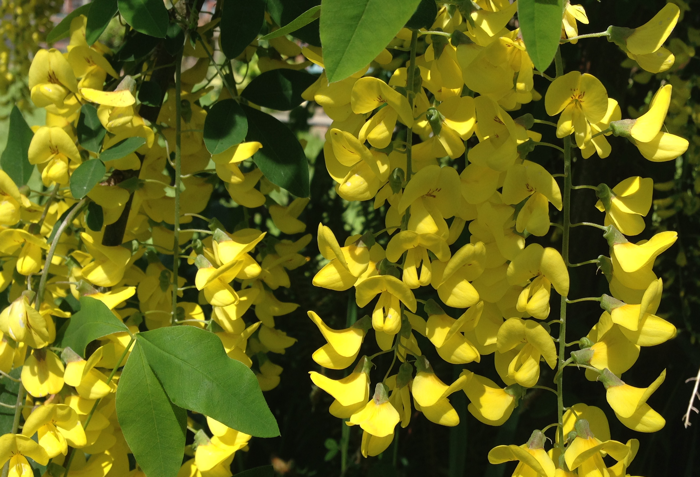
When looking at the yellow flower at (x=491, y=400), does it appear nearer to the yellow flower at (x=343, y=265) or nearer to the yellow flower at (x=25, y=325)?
the yellow flower at (x=343, y=265)

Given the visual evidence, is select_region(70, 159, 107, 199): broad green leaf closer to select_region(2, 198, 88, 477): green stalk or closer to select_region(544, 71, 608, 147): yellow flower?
select_region(2, 198, 88, 477): green stalk

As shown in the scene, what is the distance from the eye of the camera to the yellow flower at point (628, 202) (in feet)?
2.10

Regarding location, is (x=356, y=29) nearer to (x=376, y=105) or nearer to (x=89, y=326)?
(x=376, y=105)

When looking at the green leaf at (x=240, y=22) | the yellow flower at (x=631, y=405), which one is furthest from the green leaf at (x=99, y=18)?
the yellow flower at (x=631, y=405)

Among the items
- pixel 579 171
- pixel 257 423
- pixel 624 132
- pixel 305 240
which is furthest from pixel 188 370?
pixel 579 171

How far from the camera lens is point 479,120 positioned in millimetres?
621

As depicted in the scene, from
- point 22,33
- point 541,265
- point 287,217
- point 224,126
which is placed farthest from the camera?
point 22,33

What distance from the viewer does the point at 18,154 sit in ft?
2.91

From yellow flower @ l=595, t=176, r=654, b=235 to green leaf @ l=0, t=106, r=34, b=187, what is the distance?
2.50 feet

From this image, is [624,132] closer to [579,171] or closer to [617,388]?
[617,388]

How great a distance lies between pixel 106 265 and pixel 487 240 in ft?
1.61

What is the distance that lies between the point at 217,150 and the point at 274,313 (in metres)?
0.28

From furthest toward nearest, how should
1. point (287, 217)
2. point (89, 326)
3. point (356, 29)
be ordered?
point (287, 217), point (89, 326), point (356, 29)

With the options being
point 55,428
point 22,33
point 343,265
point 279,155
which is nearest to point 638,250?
point 343,265
